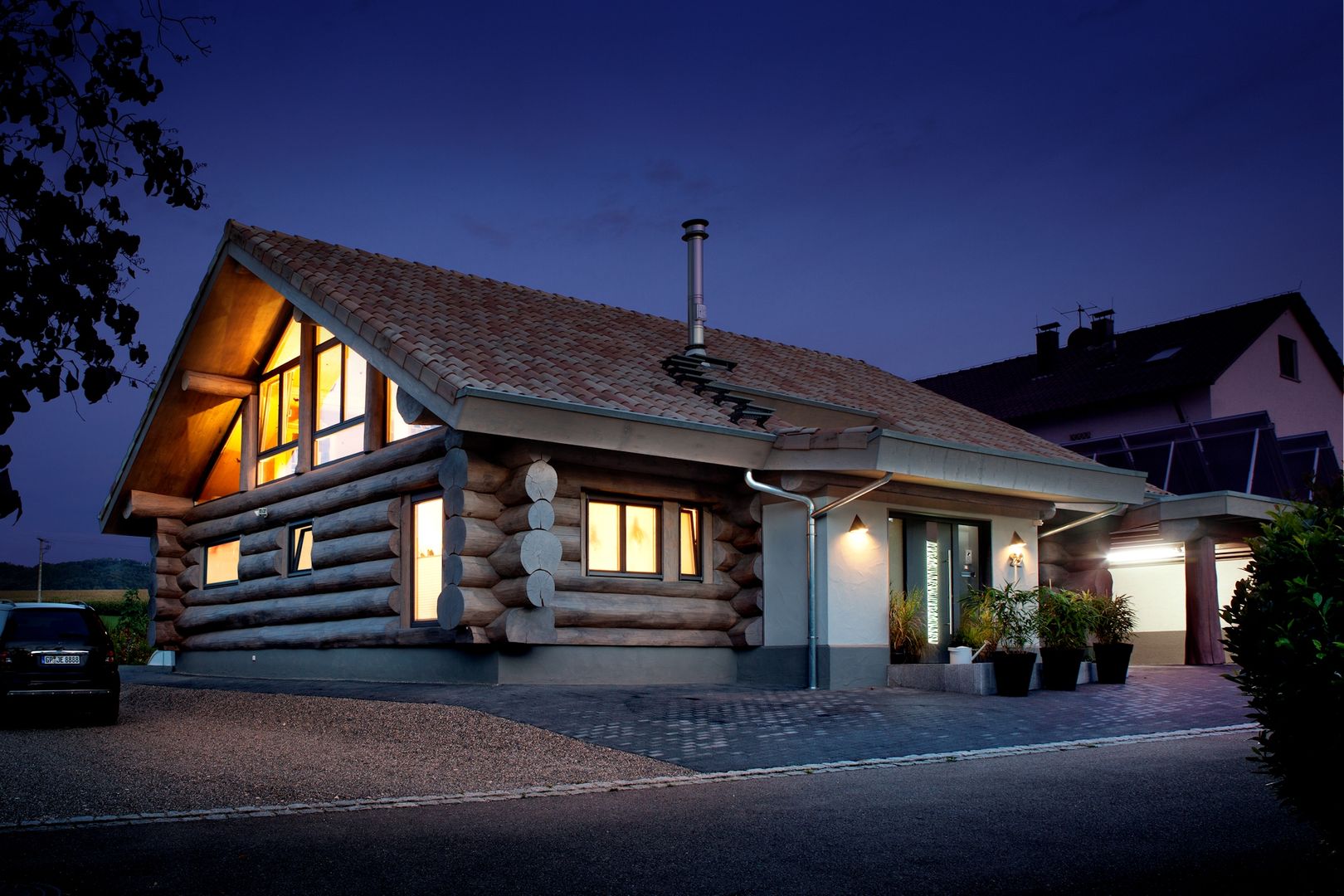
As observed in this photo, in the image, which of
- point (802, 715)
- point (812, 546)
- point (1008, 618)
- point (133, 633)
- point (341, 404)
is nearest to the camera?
point (802, 715)

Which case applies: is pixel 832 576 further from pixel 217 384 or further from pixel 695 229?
pixel 217 384

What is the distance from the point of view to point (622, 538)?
15.1 metres

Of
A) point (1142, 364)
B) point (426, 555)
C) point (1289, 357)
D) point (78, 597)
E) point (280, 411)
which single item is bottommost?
point (78, 597)

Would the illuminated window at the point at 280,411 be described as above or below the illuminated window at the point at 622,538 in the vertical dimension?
above

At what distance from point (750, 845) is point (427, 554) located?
977cm

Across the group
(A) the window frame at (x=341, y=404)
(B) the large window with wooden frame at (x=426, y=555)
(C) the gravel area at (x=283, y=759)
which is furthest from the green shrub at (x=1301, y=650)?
(A) the window frame at (x=341, y=404)

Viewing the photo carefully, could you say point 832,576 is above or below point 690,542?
below

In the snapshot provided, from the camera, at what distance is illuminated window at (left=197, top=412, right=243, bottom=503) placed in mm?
21078

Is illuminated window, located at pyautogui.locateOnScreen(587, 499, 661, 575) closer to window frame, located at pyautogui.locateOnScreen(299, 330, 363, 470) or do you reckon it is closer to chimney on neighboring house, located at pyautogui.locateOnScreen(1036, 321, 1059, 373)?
window frame, located at pyautogui.locateOnScreen(299, 330, 363, 470)

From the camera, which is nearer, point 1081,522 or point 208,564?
point 1081,522

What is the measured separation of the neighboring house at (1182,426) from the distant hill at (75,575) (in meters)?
55.5

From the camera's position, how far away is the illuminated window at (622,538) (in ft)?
48.9

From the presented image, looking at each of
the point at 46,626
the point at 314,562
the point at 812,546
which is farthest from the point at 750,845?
the point at 314,562

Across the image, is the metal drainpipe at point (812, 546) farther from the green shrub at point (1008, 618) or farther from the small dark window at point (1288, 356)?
the small dark window at point (1288, 356)
